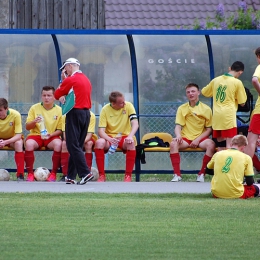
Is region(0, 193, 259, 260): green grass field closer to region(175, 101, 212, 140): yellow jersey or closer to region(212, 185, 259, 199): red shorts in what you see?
region(212, 185, 259, 199): red shorts

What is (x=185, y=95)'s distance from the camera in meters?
15.3

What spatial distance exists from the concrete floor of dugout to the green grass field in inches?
29.6

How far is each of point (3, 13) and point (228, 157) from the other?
8735 millimetres

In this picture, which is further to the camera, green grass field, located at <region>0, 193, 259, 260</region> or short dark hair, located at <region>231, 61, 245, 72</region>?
short dark hair, located at <region>231, 61, 245, 72</region>

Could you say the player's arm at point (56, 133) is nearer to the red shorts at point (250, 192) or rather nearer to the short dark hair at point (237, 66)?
the short dark hair at point (237, 66)

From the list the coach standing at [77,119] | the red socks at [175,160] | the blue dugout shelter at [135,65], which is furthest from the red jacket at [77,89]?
the blue dugout shelter at [135,65]

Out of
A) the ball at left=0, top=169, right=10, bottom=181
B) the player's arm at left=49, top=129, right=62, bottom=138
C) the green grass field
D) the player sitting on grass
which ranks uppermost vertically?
the player's arm at left=49, top=129, right=62, bottom=138

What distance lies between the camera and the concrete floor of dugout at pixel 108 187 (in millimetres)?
12071

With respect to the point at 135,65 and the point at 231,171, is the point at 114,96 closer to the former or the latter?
the point at 135,65

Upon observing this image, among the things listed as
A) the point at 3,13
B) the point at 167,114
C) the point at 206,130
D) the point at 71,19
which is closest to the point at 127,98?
the point at 167,114

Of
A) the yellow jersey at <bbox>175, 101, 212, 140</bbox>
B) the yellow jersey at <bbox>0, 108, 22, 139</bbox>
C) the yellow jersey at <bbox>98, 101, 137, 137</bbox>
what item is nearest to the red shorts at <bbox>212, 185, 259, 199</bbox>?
the yellow jersey at <bbox>175, 101, 212, 140</bbox>

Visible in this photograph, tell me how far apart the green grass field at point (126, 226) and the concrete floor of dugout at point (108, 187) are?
0.75 m

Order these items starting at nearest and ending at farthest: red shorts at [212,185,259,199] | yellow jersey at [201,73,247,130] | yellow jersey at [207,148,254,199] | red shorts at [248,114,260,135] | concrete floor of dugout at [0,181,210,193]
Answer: yellow jersey at [207,148,254,199], red shorts at [212,185,259,199], concrete floor of dugout at [0,181,210,193], red shorts at [248,114,260,135], yellow jersey at [201,73,247,130]

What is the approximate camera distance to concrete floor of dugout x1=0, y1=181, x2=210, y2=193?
1207 centimetres
